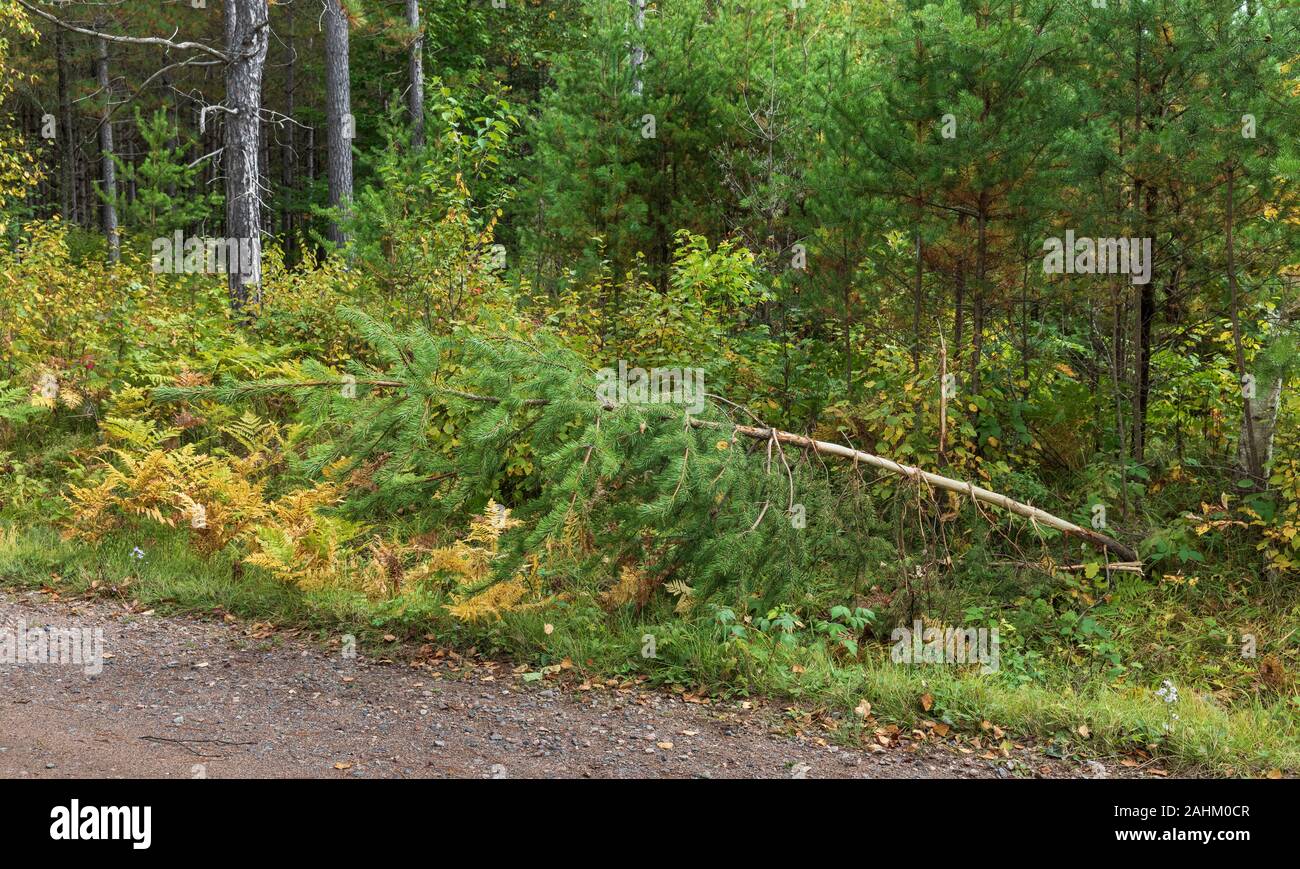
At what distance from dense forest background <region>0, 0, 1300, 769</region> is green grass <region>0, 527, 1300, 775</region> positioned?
0.03 meters

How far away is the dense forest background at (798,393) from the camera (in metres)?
5.54

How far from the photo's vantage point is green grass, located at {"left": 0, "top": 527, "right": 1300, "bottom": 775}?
4.88 m

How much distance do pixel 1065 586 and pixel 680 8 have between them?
8.04 metres

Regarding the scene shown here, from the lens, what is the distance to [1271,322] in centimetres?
745

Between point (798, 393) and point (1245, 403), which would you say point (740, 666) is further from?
point (1245, 403)

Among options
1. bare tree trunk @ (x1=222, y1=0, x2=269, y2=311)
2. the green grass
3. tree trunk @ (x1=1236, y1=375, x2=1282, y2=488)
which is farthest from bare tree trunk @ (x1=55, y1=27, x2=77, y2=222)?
tree trunk @ (x1=1236, y1=375, x2=1282, y2=488)

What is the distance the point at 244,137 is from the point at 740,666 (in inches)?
368

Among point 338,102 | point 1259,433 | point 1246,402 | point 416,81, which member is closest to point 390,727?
point 1246,402

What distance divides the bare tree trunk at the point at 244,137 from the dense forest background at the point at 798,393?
0.05 m

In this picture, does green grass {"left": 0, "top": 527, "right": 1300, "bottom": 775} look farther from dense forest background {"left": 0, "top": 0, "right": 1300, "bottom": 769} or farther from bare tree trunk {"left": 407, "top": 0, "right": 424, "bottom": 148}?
bare tree trunk {"left": 407, "top": 0, "right": 424, "bottom": 148}

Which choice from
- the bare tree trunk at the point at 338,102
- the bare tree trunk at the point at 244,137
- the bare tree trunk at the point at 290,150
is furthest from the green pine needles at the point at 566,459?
the bare tree trunk at the point at 290,150

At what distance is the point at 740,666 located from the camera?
218 inches

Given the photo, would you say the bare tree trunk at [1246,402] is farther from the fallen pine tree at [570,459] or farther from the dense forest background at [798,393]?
the fallen pine tree at [570,459]
